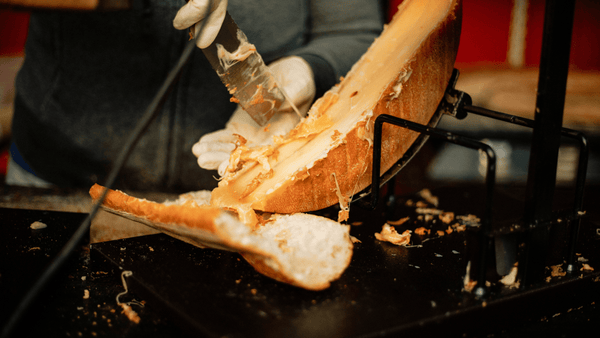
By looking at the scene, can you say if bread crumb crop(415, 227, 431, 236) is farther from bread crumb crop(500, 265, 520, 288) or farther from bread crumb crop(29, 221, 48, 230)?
bread crumb crop(29, 221, 48, 230)

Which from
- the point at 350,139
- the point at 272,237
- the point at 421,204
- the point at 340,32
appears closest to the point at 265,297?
the point at 272,237

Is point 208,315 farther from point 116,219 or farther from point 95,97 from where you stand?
point 95,97

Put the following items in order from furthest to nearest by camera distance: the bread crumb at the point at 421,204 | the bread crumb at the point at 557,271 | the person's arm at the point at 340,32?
1. the person's arm at the point at 340,32
2. the bread crumb at the point at 421,204
3. the bread crumb at the point at 557,271

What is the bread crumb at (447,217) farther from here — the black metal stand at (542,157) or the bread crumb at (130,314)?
the bread crumb at (130,314)

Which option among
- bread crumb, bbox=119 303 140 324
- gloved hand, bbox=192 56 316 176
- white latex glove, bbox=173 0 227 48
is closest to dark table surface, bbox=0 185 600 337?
bread crumb, bbox=119 303 140 324

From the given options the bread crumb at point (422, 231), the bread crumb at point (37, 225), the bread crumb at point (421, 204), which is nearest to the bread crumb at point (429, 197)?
the bread crumb at point (421, 204)

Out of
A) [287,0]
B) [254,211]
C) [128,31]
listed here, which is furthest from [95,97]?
[254,211]
